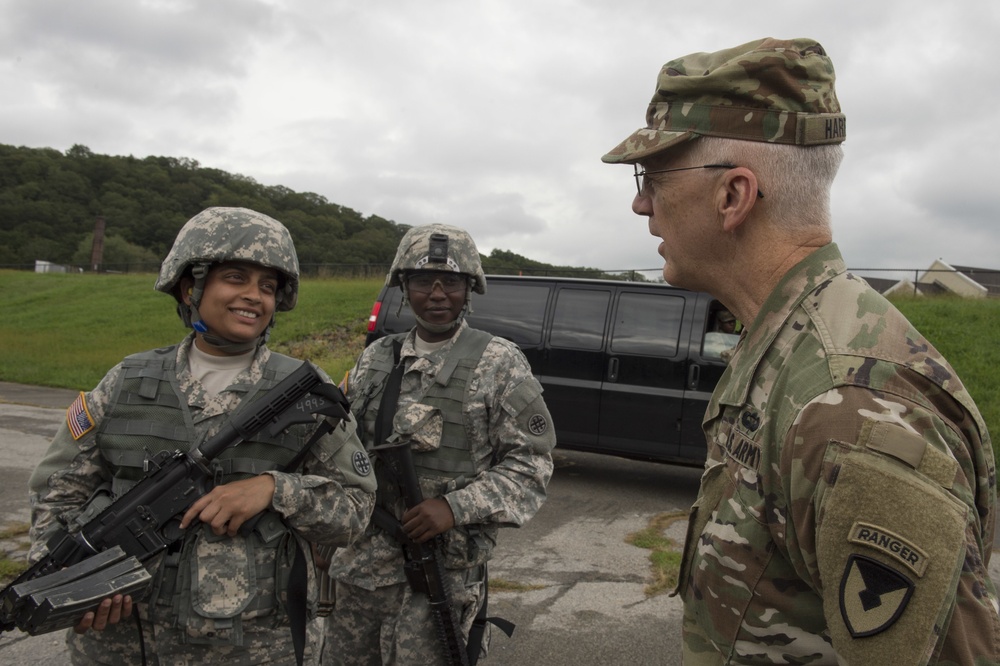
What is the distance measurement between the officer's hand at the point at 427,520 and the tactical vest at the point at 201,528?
0.53 meters

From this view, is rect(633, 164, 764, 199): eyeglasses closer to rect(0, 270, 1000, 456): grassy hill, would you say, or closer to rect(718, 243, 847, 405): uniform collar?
rect(718, 243, 847, 405): uniform collar

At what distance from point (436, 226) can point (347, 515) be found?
5.03 ft

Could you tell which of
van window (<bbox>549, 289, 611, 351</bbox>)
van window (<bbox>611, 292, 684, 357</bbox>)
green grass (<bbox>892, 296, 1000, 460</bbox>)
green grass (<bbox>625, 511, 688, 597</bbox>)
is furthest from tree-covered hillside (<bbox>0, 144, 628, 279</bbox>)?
green grass (<bbox>625, 511, 688, 597</bbox>)

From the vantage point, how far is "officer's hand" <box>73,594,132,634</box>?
6.40ft

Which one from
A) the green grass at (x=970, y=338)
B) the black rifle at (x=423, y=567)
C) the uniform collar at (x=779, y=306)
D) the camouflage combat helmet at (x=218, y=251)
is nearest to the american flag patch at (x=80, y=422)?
the camouflage combat helmet at (x=218, y=251)

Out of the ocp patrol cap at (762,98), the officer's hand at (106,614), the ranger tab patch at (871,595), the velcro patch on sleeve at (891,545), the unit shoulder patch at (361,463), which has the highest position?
the ocp patrol cap at (762,98)

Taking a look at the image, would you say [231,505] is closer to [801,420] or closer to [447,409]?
[447,409]

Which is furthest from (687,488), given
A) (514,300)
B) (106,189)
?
(106,189)

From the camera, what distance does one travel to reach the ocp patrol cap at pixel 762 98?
1.39m

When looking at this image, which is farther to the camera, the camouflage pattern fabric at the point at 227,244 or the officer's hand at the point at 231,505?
the camouflage pattern fabric at the point at 227,244

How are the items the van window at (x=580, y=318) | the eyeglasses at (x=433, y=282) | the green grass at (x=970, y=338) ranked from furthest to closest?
the green grass at (x=970, y=338)
the van window at (x=580, y=318)
the eyeglasses at (x=433, y=282)

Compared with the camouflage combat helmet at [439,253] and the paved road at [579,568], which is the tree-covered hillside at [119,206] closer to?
the paved road at [579,568]

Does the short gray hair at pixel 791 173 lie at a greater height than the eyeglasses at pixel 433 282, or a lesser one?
greater

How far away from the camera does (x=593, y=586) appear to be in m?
4.67
